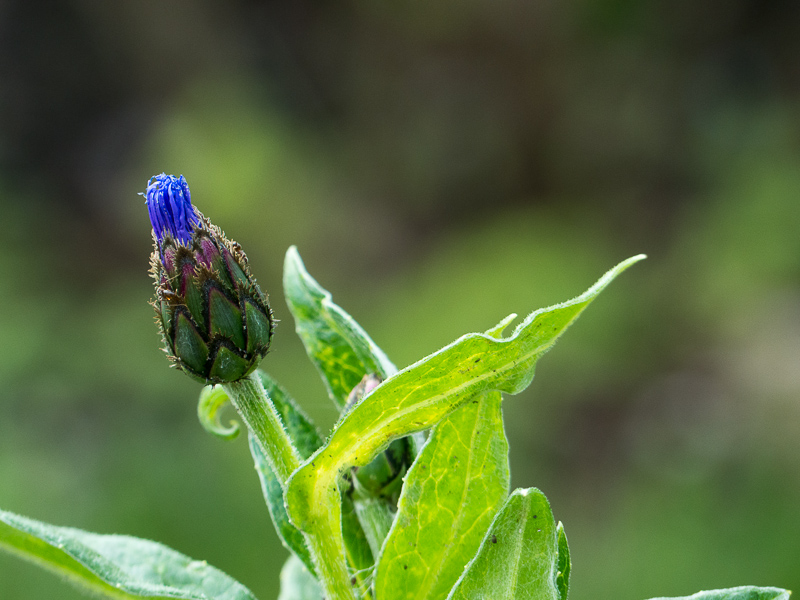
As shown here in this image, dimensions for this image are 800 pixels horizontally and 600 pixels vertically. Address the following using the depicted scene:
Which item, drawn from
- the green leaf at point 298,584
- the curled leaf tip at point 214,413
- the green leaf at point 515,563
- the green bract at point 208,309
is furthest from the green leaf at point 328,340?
the green leaf at point 515,563

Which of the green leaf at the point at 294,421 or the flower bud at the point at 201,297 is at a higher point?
the flower bud at the point at 201,297

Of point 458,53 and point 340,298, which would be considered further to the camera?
point 458,53

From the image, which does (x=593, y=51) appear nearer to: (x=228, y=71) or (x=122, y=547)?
(x=228, y=71)

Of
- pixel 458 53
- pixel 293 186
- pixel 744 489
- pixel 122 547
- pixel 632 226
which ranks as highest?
pixel 458 53

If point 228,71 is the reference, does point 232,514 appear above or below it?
below

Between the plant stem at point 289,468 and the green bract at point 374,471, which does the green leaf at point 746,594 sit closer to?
the green bract at point 374,471

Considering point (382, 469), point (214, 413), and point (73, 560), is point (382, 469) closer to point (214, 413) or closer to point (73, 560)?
point (214, 413)

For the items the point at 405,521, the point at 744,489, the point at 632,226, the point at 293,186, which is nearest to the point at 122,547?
the point at 405,521
